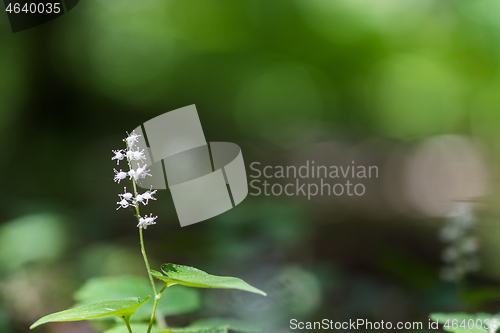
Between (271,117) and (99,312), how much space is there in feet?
6.46

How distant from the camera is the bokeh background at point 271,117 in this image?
1894 millimetres

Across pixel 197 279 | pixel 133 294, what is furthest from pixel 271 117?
pixel 197 279

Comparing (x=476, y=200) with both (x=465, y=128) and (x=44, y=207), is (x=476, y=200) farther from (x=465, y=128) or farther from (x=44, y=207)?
(x=44, y=207)

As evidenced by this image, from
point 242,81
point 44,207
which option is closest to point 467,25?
point 242,81

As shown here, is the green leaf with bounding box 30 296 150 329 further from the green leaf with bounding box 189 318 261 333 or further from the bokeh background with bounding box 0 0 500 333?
the bokeh background with bounding box 0 0 500 333

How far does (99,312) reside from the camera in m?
0.42

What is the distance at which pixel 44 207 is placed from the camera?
1.93 metres

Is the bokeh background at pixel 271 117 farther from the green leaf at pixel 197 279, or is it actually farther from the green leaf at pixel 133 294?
the green leaf at pixel 197 279

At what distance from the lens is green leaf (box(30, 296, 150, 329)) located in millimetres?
405

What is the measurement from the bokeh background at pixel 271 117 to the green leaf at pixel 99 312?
4.36 ft

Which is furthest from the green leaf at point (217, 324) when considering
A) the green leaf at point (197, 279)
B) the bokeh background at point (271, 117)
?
the bokeh background at point (271, 117)

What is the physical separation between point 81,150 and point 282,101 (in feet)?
4.55

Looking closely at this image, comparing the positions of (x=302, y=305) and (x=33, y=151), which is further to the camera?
(x=33, y=151)

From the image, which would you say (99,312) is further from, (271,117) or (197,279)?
(271,117)
